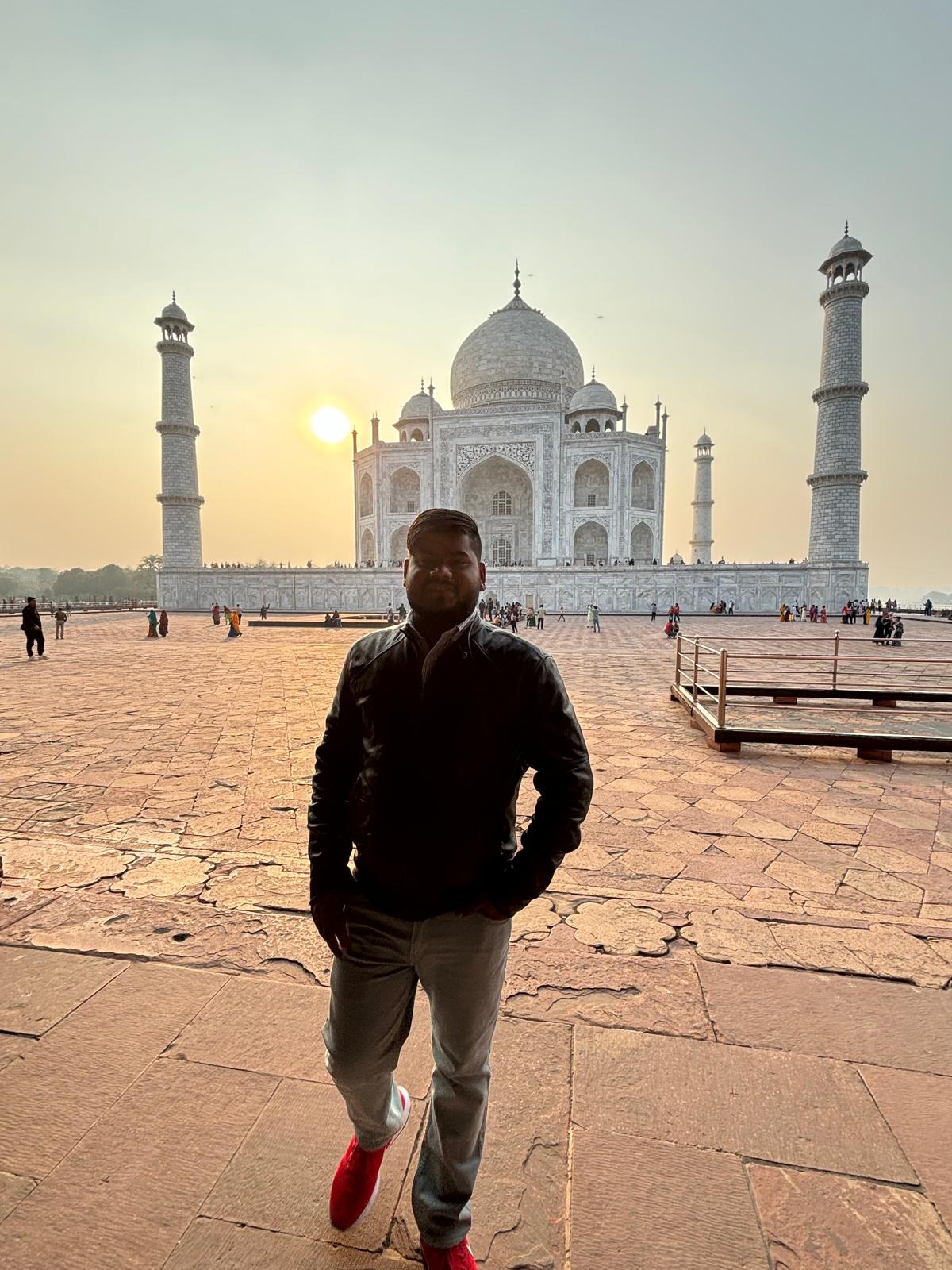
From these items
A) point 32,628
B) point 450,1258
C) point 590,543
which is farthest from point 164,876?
point 590,543

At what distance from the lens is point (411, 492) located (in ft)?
125

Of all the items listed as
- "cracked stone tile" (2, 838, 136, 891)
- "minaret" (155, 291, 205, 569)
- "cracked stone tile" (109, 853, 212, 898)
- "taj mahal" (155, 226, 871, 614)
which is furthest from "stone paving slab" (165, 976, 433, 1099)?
→ "minaret" (155, 291, 205, 569)

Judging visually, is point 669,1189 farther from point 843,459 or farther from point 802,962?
point 843,459

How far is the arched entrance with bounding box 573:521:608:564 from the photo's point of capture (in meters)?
35.4

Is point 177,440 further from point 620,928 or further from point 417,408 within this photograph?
point 620,928

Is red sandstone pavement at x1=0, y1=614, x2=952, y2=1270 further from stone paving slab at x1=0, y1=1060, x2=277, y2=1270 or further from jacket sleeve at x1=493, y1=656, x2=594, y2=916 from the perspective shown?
jacket sleeve at x1=493, y1=656, x2=594, y2=916

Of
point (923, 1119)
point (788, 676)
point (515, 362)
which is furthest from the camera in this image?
point (515, 362)

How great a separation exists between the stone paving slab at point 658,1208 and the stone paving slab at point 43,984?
1507 millimetres

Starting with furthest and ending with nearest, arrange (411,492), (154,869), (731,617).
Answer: (411,492)
(731,617)
(154,869)

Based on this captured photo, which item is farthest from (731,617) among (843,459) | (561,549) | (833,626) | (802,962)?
(802,962)

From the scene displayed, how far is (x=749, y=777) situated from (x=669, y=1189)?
3.42 m

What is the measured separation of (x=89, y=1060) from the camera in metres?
1.60

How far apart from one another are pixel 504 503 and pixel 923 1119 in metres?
36.9

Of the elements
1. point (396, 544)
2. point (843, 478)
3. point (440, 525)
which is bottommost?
point (440, 525)
